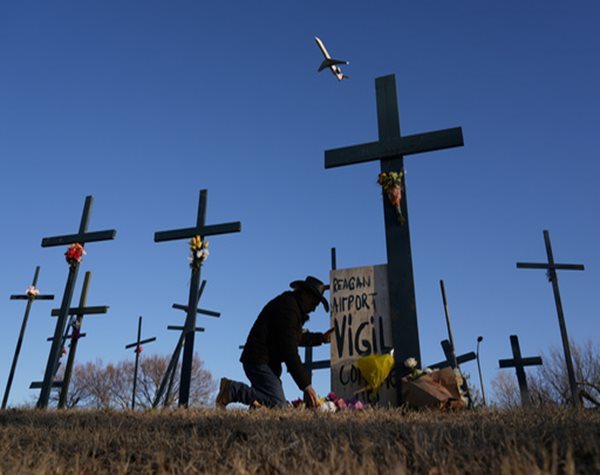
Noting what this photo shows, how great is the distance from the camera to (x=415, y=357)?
8422 millimetres

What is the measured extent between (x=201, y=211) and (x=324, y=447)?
1113cm

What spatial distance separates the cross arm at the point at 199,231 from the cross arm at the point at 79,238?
1.59 meters

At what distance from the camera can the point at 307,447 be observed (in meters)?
3.24

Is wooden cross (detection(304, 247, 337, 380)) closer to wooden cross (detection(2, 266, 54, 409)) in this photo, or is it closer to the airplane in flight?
the airplane in flight

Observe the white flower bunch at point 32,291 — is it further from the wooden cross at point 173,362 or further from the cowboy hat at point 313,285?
the cowboy hat at point 313,285

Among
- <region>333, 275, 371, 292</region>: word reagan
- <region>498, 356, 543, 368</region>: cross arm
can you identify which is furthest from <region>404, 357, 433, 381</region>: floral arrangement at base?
<region>498, 356, 543, 368</region>: cross arm

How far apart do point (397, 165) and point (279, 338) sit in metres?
4.28

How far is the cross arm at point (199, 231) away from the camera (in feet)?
43.6

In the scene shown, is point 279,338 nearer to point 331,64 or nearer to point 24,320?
point 331,64

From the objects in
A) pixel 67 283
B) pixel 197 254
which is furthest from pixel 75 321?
pixel 197 254

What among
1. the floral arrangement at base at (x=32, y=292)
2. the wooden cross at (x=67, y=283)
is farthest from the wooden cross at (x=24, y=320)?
the wooden cross at (x=67, y=283)

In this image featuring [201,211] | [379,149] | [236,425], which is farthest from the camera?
[201,211]

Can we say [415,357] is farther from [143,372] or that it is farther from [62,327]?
[143,372]

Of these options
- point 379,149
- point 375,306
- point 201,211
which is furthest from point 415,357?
point 201,211
